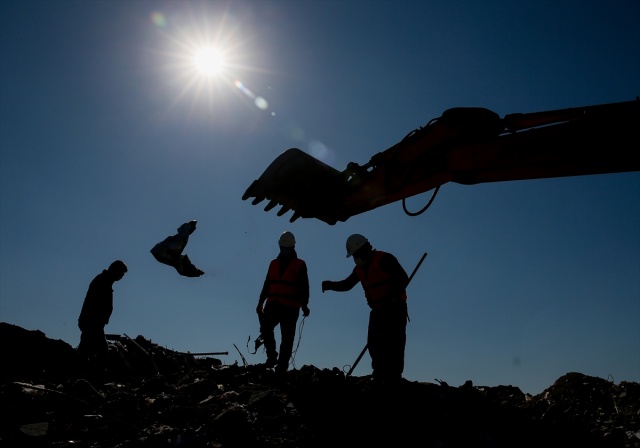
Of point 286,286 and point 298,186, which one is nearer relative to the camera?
point 298,186

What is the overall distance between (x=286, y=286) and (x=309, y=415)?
9.56 ft

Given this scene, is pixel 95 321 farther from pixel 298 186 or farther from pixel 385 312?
pixel 385 312

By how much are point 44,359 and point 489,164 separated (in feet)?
25.6

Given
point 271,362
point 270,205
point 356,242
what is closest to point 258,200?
point 270,205

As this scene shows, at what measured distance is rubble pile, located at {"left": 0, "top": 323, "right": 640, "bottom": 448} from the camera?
355 cm

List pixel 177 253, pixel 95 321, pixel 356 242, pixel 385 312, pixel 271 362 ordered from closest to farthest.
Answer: pixel 385 312 → pixel 356 242 → pixel 177 253 → pixel 271 362 → pixel 95 321

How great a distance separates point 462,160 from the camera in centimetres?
386

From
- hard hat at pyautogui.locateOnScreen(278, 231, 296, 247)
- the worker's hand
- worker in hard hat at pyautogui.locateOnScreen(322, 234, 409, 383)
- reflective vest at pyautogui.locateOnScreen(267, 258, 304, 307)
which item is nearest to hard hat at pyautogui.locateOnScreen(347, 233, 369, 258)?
worker in hard hat at pyautogui.locateOnScreen(322, 234, 409, 383)

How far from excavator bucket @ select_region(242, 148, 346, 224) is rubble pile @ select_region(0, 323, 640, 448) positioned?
187cm

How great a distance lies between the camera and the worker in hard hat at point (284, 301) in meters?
6.77

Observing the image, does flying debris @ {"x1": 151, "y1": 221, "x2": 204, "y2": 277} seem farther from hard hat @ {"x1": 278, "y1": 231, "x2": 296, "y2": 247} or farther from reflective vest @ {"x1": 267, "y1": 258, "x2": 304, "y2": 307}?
hard hat @ {"x1": 278, "y1": 231, "x2": 296, "y2": 247}

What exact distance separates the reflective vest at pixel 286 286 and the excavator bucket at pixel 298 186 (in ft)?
6.10

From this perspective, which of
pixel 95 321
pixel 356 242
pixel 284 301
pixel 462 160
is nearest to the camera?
pixel 462 160

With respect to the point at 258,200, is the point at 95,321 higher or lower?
lower
